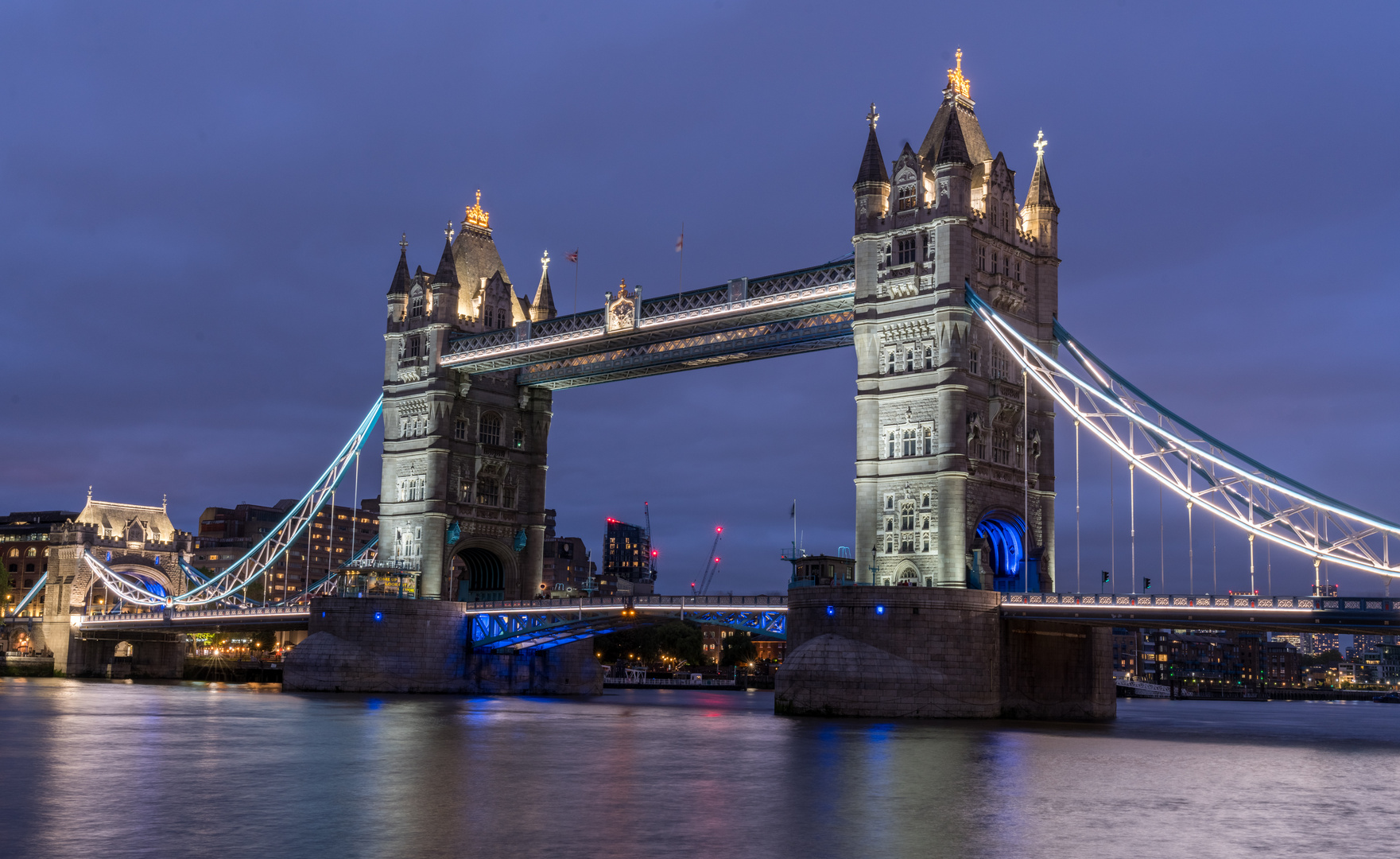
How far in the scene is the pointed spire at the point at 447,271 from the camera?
A: 96.0 m

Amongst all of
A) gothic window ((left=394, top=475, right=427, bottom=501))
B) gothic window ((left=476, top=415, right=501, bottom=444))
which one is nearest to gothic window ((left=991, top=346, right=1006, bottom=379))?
gothic window ((left=476, top=415, right=501, bottom=444))

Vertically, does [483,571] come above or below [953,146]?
below

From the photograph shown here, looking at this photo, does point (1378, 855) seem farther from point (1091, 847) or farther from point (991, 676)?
point (991, 676)

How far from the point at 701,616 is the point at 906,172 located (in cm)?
2552

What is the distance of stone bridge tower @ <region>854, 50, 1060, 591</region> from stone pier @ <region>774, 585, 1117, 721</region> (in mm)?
3168

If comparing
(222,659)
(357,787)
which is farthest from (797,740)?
(222,659)

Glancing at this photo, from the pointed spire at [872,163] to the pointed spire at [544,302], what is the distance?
33969mm

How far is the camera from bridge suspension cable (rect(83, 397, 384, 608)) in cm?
10231

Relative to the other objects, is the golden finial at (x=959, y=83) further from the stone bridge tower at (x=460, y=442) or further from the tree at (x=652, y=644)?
the tree at (x=652, y=644)

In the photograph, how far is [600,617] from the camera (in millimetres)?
85562

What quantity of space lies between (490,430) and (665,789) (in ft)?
218

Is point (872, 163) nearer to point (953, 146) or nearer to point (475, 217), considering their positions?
point (953, 146)

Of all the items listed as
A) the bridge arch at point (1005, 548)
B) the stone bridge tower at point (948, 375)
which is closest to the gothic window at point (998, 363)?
the stone bridge tower at point (948, 375)

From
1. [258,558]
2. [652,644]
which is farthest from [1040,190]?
[652,644]
